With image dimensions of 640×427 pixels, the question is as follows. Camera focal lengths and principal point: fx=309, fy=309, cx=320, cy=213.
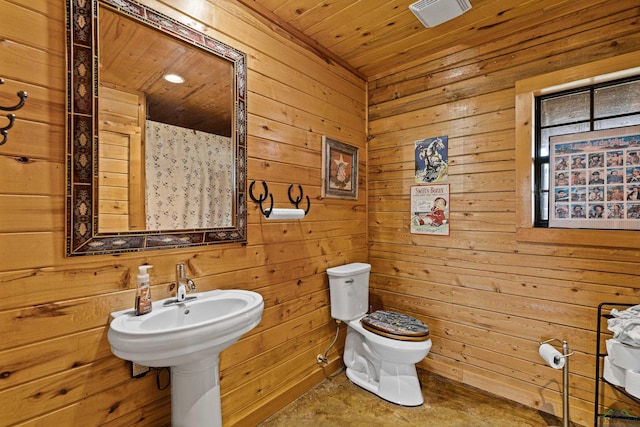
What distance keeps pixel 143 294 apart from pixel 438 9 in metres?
2.15

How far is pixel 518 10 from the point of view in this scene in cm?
189

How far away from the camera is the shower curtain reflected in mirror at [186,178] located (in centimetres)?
143

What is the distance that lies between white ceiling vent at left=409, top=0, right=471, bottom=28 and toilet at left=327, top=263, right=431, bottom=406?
1721 millimetres

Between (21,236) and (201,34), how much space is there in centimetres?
120

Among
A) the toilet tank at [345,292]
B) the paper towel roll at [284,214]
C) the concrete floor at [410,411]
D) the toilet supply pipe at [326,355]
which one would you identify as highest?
the paper towel roll at [284,214]

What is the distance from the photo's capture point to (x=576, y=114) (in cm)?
195

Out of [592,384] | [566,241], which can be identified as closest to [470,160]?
[566,241]

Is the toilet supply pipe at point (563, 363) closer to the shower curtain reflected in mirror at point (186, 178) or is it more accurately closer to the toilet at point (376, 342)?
the toilet at point (376, 342)

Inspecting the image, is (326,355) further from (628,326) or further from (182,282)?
(628,326)

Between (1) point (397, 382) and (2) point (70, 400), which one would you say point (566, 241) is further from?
(2) point (70, 400)

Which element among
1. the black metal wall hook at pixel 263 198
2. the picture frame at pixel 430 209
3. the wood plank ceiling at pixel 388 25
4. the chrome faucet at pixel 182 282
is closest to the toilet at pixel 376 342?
the picture frame at pixel 430 209

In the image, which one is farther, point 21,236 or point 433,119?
point 433,119

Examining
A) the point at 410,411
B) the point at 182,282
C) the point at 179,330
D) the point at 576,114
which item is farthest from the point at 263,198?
the point at 576,114

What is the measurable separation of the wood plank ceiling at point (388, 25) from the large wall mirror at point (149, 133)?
511 mm
